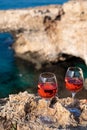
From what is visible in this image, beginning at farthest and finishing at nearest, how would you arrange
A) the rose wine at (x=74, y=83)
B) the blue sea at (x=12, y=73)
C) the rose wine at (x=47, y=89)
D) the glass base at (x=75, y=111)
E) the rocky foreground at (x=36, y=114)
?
1. the blue sea at (x=12, y=73)
2. the rose wine at (x=74, y=83)
3. the rose wine at (x=47, y=89)
4. the glass base at (x=75, y=111)
5. the rocky foreground at (x=36, y=114)

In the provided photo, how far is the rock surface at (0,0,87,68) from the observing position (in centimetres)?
1111

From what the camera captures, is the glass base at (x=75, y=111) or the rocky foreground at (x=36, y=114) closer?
the rocky foreground at (x=36, y=114)

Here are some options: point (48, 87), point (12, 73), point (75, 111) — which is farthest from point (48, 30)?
point (75, 111)

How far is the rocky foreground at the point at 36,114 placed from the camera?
7.75 feet

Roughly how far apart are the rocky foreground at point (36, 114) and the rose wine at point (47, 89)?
1.8 inches

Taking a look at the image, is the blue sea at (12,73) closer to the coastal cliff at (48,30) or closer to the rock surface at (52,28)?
the coastal cliff at (48,30)

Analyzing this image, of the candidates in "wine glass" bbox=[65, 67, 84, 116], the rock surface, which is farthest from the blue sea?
"wine glass" bbox=[65, 67, 84, 116]

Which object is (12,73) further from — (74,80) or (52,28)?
(74,80)

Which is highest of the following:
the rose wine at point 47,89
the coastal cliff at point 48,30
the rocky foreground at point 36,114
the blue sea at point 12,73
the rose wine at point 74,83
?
the coastal cliff at point 48,30

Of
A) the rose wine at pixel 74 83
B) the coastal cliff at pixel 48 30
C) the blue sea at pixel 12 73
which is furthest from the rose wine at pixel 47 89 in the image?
the blue sea at pixel 12 73

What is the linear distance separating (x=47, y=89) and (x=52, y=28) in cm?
893

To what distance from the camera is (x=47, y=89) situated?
277 cm

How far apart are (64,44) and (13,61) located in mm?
1947

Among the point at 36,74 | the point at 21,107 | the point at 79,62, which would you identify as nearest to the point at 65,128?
the point at 21,107
